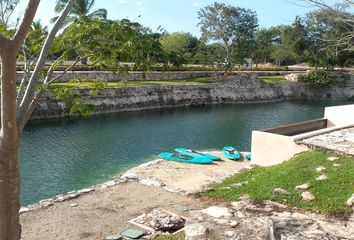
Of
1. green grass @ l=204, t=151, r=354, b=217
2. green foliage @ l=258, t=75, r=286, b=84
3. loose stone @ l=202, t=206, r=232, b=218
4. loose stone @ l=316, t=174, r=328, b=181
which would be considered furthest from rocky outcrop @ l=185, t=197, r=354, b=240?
green foliage @ l=258, t=75, r=286, b=84

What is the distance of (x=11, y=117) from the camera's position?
5.37 meters

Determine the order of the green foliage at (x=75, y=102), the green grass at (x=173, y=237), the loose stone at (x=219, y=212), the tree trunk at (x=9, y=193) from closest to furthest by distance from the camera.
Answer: the tree trunk at (x=9, y=193), the green foliage at (x=75, y=102), the green grass at (x=173, y=237), the loose stone at (x=219, y=212)

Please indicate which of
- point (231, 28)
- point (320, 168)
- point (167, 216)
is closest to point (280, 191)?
point (320, 168)

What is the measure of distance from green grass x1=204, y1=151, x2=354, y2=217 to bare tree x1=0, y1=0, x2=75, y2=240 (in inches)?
301

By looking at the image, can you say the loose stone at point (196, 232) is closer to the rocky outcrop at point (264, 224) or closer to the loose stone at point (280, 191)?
the rocky outcrop at point (264, 224)

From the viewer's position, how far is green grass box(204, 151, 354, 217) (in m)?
10.9

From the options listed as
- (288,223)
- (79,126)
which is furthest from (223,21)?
(288,223)

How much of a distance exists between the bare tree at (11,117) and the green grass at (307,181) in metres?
7.64

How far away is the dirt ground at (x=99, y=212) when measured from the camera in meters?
10.7

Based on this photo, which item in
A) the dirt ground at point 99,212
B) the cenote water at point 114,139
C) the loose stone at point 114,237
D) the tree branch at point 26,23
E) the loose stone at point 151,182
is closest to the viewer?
the tree branch at point 26,23

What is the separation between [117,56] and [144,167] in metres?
11.6

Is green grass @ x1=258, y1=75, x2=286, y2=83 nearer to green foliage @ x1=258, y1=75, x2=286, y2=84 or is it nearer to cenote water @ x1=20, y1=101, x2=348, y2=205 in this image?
green foliage @ x1=258, y1=75, x2=286, y2=84

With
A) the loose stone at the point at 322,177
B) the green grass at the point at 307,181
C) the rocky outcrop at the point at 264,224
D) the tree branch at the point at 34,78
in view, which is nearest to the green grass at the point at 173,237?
the rocky outcrop at the point at 264,224

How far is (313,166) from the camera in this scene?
13.6 metres
